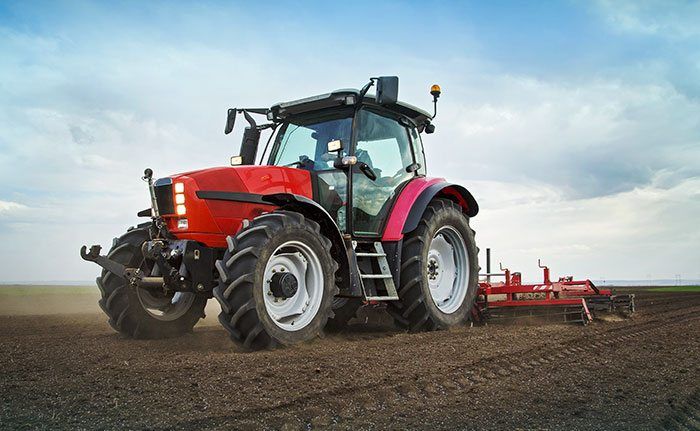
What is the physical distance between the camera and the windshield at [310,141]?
6949mm

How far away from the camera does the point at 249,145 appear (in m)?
7.39

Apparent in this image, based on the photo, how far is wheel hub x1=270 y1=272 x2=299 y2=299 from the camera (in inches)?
207

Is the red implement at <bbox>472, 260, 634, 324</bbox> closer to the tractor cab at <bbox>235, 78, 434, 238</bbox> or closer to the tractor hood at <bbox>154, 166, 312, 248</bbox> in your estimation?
the tractor cab at <bbox>235, 78, 434, 238</bbox>

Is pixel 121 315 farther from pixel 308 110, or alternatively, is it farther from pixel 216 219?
pixel 308 110

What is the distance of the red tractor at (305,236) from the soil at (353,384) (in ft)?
1.36

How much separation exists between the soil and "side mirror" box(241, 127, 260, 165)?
7.45 feet

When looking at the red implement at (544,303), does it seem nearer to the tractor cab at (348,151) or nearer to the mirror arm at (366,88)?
the tractor cab at (348,151)

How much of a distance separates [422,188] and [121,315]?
3.83m

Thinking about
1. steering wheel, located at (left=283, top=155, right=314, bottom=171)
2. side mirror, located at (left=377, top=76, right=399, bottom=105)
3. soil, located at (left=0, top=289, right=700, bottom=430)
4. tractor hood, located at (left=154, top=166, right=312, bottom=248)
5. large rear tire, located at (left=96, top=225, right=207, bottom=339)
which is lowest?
soil, located at (left=0, top=289, right=700, bottom=430)

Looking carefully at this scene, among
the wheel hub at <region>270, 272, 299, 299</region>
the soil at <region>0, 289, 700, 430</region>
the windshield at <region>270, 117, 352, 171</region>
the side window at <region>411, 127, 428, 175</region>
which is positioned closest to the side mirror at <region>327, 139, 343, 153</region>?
the windshield at <region>270, 117, 352, 171</region>

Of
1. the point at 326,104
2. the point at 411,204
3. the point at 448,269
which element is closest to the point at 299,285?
the point at 411,204

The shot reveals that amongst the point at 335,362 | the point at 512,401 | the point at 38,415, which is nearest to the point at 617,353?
the point at 512,401

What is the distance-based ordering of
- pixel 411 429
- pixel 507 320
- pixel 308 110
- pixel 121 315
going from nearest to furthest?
pixel 411 429
pixel 121 315
pixel 308 110
pixel 507 320

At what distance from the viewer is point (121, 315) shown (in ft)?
20.2
